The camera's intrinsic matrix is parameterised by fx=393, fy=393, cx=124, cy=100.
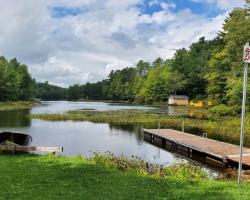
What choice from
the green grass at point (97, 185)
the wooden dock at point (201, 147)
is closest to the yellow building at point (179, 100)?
the wooden dock at point (201, 147)

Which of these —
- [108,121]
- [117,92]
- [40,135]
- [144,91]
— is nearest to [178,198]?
[40,135]

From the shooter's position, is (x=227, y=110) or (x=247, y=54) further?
(x=227, y=110)

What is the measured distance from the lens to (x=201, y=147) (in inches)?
909

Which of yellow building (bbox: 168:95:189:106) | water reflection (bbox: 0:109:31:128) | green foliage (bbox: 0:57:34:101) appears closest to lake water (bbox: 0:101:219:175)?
water reflection (bbox: 0:109:31:128)

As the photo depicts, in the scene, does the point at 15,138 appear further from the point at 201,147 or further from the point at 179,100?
the point at 179,100

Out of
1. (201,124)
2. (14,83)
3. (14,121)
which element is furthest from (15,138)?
(14,83)

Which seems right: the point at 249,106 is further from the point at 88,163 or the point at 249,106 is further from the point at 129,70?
the point at 129,70

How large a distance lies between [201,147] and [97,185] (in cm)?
1323

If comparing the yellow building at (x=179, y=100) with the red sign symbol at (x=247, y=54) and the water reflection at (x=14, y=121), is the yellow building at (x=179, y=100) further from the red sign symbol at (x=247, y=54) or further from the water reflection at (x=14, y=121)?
the red sign symbol at (x=247, y=54)

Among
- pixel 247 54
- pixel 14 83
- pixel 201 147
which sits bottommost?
pixel 201 147

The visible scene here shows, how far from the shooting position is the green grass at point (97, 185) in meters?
9.62

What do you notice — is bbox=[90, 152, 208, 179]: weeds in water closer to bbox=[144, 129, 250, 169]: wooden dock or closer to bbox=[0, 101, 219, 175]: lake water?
bbox=[144, 129, 250, 169]: wooden dock

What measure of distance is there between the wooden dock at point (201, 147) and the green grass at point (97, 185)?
6908mm

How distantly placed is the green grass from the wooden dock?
691cm
